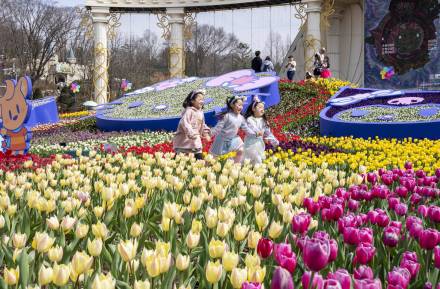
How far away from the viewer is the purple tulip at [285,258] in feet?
6.35

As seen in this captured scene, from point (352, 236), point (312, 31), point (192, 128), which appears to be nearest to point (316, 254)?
point (352, 236)

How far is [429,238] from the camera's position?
236 centimetres

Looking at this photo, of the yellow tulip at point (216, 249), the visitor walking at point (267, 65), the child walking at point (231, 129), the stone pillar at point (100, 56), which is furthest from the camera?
the stone pillar at point (100, 56)

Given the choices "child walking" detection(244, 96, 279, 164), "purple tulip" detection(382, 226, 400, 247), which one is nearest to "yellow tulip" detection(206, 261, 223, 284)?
"purple tulip" detection(382, 226, 400, 247)

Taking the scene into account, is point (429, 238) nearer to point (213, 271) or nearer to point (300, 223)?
point (300, 223)

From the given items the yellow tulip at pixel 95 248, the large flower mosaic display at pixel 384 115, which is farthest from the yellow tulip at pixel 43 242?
the large flower mosaic display at pixel 384 115

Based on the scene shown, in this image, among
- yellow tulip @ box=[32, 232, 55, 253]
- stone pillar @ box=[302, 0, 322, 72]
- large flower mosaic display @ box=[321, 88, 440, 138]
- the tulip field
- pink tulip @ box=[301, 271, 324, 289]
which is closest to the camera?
pink tulip @ box=[301, 271, 324, 289]

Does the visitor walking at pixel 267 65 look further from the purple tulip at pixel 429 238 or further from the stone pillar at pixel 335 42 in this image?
the purple tulip at pixel 429 238

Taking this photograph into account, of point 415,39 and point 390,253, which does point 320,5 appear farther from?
point 390,253

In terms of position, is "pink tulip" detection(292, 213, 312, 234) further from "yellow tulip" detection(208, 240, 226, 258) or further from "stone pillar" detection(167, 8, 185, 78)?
"stone pillar" detection(167, 8, 185, 78)

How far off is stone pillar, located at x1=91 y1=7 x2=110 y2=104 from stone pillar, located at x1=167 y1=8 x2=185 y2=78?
3.50 metres

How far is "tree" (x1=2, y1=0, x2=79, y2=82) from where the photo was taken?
121ft

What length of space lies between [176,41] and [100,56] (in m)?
4.11

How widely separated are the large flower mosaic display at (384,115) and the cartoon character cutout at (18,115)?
651cm
